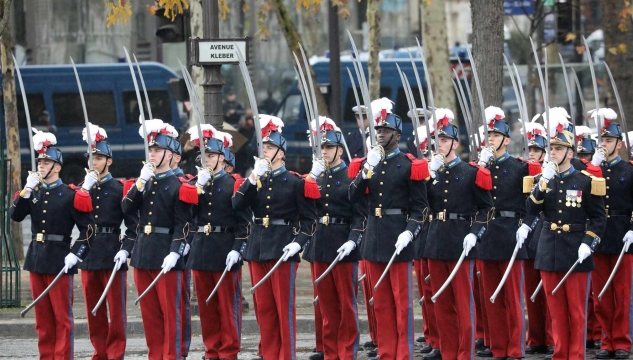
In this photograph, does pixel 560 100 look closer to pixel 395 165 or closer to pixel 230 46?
pixel 230 46

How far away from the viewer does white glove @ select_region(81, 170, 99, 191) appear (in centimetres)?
1029

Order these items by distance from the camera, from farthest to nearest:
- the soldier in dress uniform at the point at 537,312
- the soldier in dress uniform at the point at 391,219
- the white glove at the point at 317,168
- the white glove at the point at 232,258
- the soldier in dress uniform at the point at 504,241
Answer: the soldier in dress uniform at the point at 537,312 → the soldier in dress uniform at the point at 504,241 → the white glove at the point at 317,168 → the white glove at the point at 232,258 → the soldier in dress uniform at the point at 391,219

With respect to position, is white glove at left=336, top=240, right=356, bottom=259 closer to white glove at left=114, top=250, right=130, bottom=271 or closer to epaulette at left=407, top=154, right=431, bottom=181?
epaulette at left=407, top=154, right=431, bottom=181

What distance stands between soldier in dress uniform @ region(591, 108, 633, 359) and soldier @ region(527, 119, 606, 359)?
1099 millimetres

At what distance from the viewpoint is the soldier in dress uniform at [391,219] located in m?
9.87

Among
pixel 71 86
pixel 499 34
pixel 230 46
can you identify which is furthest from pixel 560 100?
pixel 230 46

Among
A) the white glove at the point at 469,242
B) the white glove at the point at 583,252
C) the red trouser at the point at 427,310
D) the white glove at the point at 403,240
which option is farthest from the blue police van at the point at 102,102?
the white glove at the point at 583,252

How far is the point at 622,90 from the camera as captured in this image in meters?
17.5

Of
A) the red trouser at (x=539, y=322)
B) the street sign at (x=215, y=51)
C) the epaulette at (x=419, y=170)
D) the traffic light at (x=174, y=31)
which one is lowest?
the red trouser at (x=539, y=322)

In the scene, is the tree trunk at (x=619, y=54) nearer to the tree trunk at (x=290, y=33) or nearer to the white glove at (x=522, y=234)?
the tree trunk at (x=290, y=33)

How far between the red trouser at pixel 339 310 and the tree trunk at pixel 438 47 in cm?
752

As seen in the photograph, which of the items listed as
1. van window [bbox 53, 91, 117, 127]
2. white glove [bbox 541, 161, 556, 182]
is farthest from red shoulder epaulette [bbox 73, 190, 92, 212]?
van window [bbox 53, 91, 117, 127]

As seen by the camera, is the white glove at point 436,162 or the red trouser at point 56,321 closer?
the red trouser at point 56,321

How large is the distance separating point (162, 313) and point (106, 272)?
1.89ft
